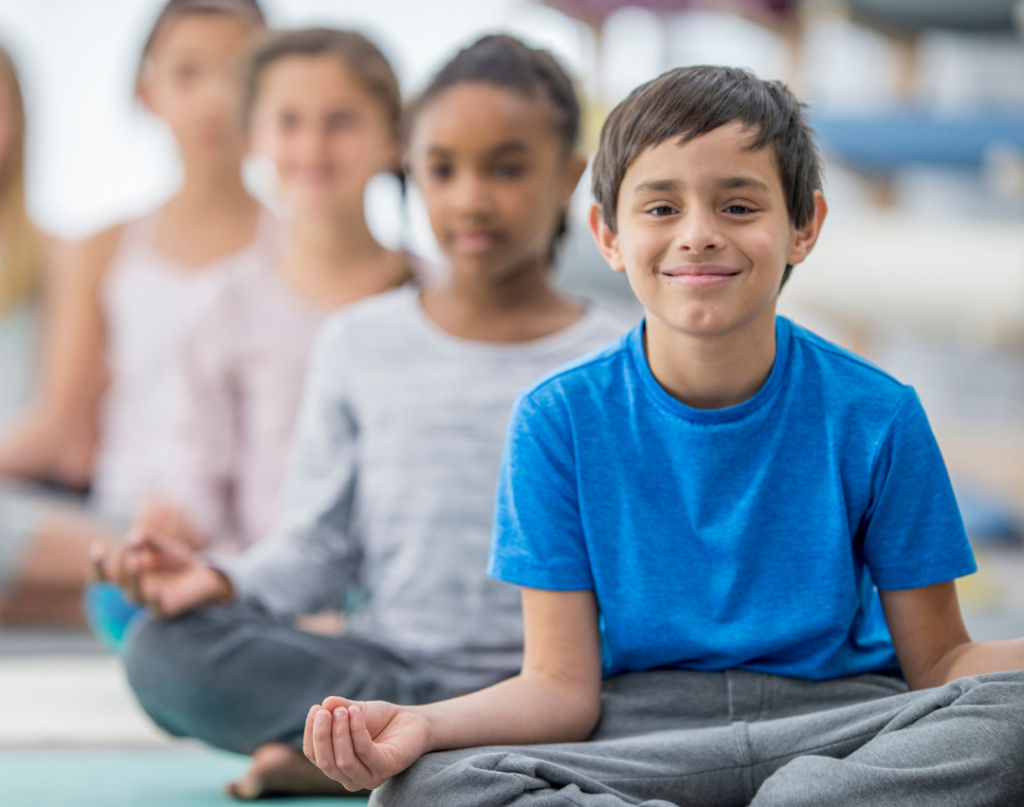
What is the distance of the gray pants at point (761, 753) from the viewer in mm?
525

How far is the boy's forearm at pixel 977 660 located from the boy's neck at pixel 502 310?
0.38m

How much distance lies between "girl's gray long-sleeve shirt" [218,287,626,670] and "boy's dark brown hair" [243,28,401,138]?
0.31m

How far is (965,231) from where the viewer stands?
2100 millimetres

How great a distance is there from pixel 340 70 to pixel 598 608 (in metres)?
0.65

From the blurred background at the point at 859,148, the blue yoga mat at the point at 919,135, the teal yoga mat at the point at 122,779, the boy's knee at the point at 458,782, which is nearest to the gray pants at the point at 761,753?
the boy's knee at the point at 458,782

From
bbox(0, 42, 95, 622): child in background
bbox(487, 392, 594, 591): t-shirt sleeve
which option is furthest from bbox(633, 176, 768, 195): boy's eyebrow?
bbox(0, 42, 95, 622): child in background

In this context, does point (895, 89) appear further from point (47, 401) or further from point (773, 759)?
point (773, 759)

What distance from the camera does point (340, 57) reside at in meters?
1.09

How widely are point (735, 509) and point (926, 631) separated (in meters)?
0.12

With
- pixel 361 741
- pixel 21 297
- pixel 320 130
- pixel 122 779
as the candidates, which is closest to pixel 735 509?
pixel 361 741

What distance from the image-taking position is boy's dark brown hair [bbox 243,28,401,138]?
1.10 meters

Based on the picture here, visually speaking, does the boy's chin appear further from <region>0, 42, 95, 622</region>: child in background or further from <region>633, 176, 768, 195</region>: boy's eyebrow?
<region>0, 42, 95, 622</region>: child in background

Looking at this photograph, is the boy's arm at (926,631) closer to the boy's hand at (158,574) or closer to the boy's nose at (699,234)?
the boy's nose at (699,234)

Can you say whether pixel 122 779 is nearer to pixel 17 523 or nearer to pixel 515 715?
pixel 515 715
